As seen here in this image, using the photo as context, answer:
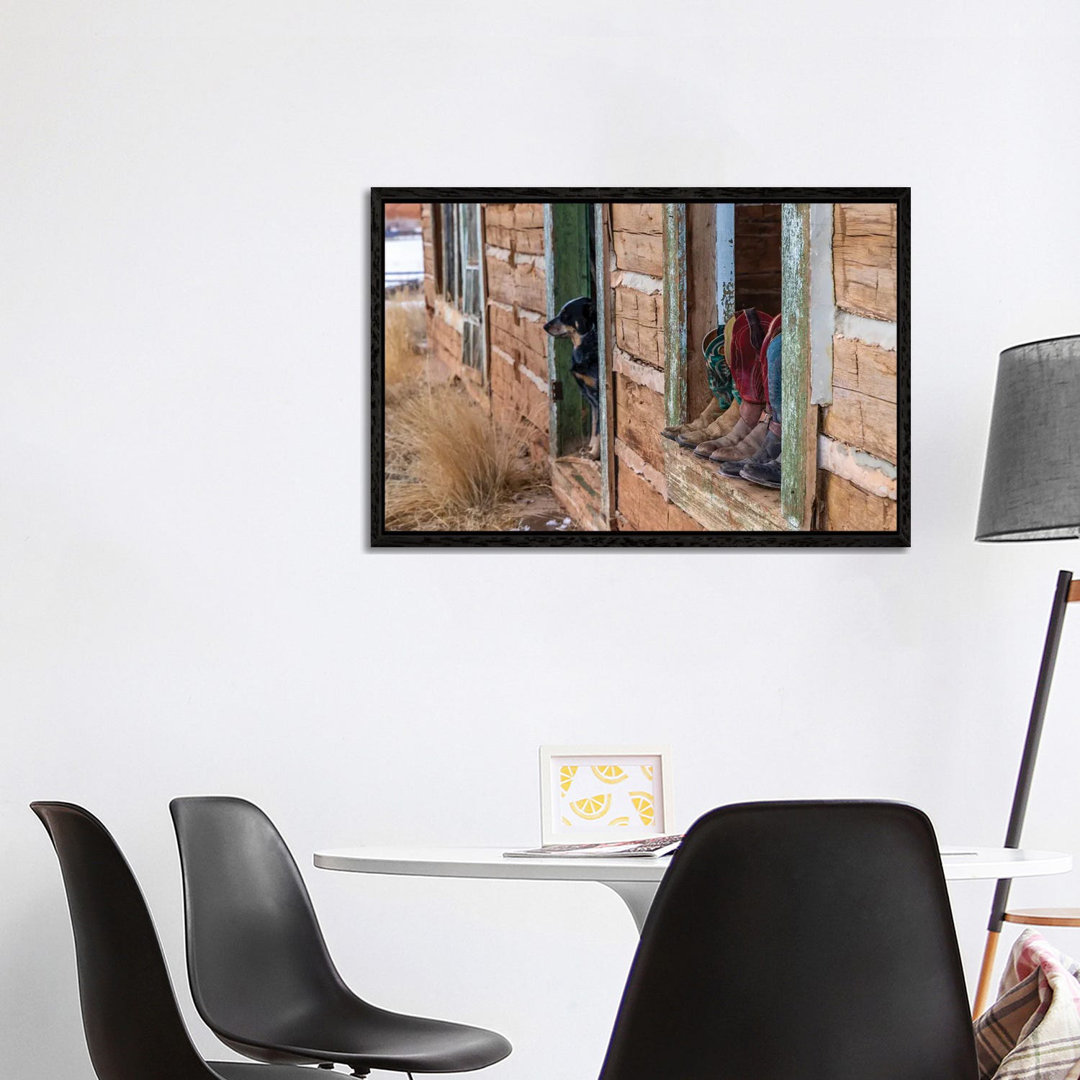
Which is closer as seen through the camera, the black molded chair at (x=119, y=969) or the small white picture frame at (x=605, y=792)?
the black molded chair at (x=119, y=969)

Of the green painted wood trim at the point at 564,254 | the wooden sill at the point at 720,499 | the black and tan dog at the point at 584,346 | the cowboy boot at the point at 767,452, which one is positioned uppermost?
the green painted wood trim at the point at 564,254

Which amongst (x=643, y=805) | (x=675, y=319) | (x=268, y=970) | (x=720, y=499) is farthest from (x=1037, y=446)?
(x=268, y=970)

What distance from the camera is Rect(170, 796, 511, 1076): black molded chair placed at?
6.82 ft

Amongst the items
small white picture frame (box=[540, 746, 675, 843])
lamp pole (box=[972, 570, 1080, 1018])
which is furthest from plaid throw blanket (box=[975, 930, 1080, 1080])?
lamp pole (box=[972, 570, 1080, 1018])

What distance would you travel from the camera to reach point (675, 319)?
9.33 ft

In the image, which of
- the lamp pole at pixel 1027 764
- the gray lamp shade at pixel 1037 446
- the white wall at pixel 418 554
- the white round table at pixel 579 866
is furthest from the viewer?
the white wall at pixel 418 554

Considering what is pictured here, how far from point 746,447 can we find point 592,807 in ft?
3.40

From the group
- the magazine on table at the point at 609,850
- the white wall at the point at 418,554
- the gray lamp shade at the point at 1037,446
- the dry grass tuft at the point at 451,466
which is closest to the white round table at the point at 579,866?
the magazine on table at the point at 609,850

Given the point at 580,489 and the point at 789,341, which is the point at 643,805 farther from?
the point at 789,341

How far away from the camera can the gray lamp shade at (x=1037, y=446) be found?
2.40m

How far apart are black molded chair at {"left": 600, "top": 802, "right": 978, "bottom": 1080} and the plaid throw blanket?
0.45ft

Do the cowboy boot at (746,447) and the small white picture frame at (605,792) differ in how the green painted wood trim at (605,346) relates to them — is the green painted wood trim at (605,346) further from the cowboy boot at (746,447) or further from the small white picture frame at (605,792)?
the small white picture frame at (605,792)

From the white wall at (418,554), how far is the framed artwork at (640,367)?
63mm

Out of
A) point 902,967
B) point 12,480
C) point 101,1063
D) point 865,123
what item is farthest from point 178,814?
point 865,123
